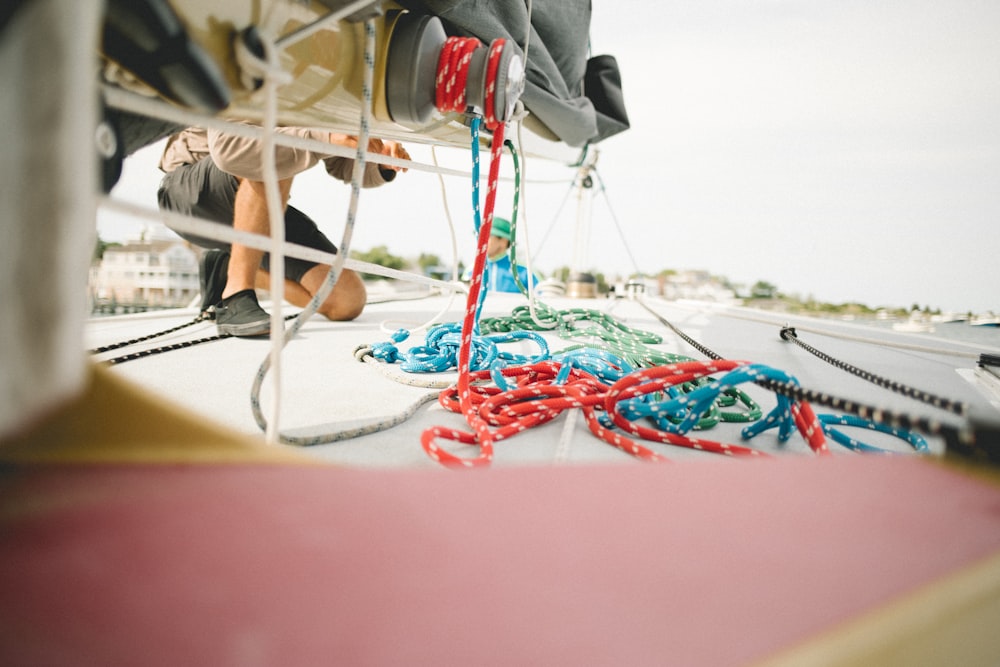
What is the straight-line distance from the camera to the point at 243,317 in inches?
52.2

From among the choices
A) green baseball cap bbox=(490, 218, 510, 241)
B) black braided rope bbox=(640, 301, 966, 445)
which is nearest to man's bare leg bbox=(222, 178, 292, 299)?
black braided rope bbox=(640, 301, 966, 445)

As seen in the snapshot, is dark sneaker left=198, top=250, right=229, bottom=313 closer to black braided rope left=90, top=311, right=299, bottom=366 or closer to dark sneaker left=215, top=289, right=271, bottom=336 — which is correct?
black braided rope left=90, top=311, right=299, bottom=366

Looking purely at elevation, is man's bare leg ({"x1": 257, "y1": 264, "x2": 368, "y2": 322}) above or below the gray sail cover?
below

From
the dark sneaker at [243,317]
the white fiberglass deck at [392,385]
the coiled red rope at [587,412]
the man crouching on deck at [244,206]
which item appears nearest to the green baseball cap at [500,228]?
the man crouching on deck at [244,206]

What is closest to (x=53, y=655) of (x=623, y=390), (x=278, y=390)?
(x=278, y=390)

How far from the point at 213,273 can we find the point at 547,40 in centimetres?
137

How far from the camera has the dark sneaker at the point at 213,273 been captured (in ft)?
5.67

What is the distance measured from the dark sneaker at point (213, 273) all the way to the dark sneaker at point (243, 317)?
40 cm

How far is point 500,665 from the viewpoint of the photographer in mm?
189

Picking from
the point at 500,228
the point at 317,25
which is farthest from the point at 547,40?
the point at 500,228

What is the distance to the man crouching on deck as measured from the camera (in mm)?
1293

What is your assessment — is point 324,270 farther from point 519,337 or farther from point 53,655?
point 53,655

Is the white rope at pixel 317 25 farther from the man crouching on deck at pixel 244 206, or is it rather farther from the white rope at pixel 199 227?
the man crouching on deck at pixel 244 206

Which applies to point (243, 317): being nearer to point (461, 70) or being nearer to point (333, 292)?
point (333, 292)
